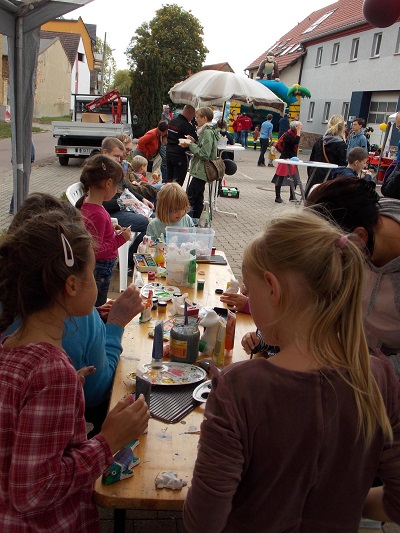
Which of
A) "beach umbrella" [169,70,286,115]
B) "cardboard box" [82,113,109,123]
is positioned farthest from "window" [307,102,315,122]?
"beach umbrella" [169,70,286,115]

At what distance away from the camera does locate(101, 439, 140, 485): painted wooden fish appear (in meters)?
1.46

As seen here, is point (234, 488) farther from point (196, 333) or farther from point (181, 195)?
point (181, 195)

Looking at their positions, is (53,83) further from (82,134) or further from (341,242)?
(341,242)

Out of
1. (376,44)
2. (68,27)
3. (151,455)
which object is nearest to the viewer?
(151,455)

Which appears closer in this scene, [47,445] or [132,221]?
[47,445]

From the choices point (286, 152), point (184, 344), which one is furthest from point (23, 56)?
point (286, 152)

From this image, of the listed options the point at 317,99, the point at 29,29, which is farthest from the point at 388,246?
the point at 317,99

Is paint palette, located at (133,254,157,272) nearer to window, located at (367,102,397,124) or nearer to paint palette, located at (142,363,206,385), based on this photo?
paint palette, located at (142,363,206,385)

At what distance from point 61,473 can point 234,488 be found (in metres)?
0.47

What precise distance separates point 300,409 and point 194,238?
2.90 m

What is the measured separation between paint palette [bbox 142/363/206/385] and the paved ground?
88cm

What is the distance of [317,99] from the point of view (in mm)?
30812

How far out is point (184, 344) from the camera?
2197 mm

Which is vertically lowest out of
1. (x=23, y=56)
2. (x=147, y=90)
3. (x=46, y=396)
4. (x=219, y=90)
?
(x=46, y=396)
